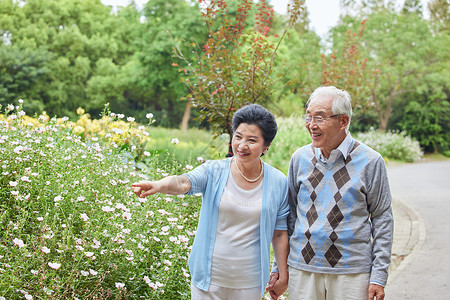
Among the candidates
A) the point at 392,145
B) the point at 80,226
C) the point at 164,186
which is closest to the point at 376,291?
the point at 164,186

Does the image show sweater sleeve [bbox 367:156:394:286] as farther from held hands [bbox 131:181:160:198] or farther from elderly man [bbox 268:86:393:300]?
held hands [bbox 131:181:160:198]

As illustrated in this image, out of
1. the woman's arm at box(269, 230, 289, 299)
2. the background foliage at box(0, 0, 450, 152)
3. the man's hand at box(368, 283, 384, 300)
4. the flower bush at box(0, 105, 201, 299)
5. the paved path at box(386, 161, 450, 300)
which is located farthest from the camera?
the background foliage at box(0, 0, 450, 152)

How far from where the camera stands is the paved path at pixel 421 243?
558cm

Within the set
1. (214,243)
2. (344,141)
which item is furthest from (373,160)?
(214,243)

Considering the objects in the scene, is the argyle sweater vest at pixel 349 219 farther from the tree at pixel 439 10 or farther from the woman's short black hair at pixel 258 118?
the tree at pixel 439 10

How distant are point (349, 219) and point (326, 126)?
1.65ft

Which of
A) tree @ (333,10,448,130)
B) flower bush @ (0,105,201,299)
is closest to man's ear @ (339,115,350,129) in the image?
flower bush @ (0,105,201,299)

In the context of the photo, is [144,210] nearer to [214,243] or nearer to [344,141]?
[214,243]

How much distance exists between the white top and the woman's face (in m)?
0.21

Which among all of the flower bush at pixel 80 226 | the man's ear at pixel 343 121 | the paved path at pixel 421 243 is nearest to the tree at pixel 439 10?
the paved path at pixel 421 243

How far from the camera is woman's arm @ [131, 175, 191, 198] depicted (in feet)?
7.48

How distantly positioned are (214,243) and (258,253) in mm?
244

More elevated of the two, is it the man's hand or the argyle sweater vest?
the argyle sweater vest

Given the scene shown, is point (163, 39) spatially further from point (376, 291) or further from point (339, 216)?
point (376, 291)
